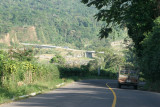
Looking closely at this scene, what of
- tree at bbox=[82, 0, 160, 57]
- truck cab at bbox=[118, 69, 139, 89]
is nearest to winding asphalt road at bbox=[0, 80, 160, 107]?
truck cab at bbox=[118, 69, 139, 89]

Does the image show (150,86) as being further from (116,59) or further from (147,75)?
(116,59)

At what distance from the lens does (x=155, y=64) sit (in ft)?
100

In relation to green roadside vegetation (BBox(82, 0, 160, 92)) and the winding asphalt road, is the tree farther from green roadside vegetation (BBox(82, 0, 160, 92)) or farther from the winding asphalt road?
the winding asphalt road

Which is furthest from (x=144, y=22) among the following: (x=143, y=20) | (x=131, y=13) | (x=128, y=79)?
(x=128, y=79)

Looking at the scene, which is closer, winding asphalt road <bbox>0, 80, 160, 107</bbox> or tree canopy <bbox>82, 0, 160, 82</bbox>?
winding asphalt road <bbox>0, 80, 160, 107</bbox>

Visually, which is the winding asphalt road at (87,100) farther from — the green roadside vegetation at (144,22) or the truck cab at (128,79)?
the truck cab at (128,79)

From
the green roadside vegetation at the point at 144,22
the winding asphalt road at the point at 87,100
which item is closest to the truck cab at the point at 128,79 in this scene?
the green roadside vegetation at the point at 144,22

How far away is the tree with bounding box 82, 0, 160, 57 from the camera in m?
34.9

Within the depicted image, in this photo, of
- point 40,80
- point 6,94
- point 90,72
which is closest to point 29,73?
point 40,80

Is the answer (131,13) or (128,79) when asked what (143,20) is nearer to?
(131,13)

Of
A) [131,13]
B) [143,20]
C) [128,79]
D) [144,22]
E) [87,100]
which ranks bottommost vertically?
[128,79]

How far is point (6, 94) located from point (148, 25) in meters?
22.8

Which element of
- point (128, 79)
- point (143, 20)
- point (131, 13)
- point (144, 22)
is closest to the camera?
point (128, 79)

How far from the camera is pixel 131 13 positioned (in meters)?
34.8
